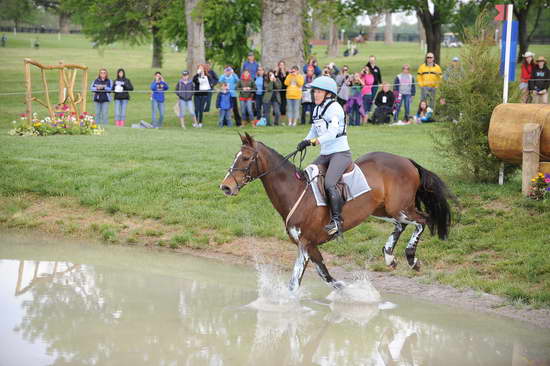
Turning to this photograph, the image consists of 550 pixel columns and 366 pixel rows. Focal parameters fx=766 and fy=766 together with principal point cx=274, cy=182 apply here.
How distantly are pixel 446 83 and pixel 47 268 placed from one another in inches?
304

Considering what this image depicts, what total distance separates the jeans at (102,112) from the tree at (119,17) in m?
15.8

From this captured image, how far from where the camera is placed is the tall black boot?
9.56 meters

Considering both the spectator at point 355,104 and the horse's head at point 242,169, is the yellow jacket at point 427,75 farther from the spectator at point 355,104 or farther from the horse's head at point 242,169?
the horse's head at point 242,169

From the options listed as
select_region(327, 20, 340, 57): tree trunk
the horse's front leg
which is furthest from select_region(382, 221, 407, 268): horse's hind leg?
select_region(327, 20, 340, 57): tree trunk

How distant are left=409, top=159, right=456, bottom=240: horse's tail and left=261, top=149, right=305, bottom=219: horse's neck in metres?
2.29

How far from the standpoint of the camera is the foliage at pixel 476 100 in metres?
13.7

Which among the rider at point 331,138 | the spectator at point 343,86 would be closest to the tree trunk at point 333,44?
the spectator at point 343,86

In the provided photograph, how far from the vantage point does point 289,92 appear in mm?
24219

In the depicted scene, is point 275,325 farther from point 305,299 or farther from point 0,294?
point 0,294

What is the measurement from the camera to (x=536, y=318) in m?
9.25

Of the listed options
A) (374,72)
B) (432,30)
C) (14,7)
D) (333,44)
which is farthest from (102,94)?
(14,7)

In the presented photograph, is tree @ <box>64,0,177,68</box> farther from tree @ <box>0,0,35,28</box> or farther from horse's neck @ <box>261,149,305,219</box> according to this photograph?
horse's neck @ <box>261,149,305,219</box>

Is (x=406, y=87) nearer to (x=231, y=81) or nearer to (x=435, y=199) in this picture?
(x=231, y=81)

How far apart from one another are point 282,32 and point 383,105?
181 inches
